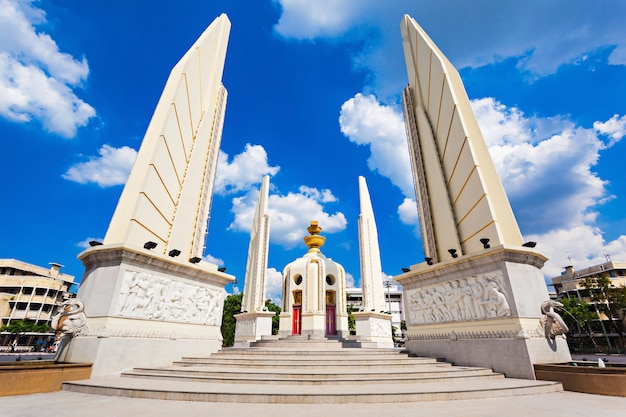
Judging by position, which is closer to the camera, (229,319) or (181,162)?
(181,162)

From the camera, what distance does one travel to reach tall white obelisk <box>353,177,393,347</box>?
1939 centimetres

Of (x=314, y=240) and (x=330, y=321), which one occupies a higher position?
(x=314, y=240)

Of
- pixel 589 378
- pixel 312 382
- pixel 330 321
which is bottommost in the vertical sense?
pixel 312 382

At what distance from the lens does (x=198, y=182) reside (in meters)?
10.7

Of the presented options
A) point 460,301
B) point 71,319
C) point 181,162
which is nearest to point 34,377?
point 71,319

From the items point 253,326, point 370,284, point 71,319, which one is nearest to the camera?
point 71,319

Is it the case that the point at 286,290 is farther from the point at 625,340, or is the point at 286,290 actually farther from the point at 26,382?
the point at 625,340

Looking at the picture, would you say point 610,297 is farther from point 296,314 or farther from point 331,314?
point 296,314

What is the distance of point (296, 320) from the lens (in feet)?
65.9

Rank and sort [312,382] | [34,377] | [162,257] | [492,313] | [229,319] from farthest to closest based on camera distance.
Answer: [229,319] → [162,257] → [492,313] → [312,382] → [34,377]

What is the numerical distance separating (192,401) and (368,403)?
9.16 ft

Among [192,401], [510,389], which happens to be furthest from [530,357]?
[192,401]

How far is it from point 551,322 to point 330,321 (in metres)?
15.6

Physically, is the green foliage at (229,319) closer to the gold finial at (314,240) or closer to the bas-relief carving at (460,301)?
the gold finial at (314,240)
